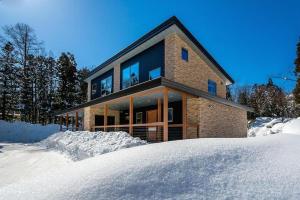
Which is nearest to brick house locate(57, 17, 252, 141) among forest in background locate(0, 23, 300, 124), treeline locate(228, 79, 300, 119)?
forest in background locate(0, 23, 300, 124)

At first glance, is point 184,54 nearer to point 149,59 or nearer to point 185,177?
point 149,59

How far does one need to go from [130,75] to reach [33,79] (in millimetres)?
27318

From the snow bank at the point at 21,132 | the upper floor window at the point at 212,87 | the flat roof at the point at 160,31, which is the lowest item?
the snow bank at the point at 21,132

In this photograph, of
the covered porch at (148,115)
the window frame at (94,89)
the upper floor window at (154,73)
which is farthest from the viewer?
the window frame at (94,89)

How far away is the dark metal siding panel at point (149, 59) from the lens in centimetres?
1413

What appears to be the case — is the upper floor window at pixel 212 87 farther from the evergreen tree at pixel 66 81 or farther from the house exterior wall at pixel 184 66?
the evergreen tree at pixel 66 81

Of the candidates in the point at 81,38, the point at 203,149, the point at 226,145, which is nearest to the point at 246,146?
the point at 226,145

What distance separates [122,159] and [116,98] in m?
8.22

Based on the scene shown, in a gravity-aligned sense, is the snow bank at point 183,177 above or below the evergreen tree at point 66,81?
below

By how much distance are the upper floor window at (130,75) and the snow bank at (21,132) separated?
15.7m

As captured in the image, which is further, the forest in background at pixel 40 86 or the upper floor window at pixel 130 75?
the forest in background at pixel 40 86

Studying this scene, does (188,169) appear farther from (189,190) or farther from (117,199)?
(117,199)

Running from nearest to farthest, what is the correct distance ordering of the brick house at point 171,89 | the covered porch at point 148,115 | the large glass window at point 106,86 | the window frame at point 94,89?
the covered porch at point 148,115, the brick house at point 171,89, the large glass window at point 106,86, the window frame at point 94,89

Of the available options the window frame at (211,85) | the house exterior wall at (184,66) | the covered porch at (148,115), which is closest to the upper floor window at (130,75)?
the covered porch at (148,115)
